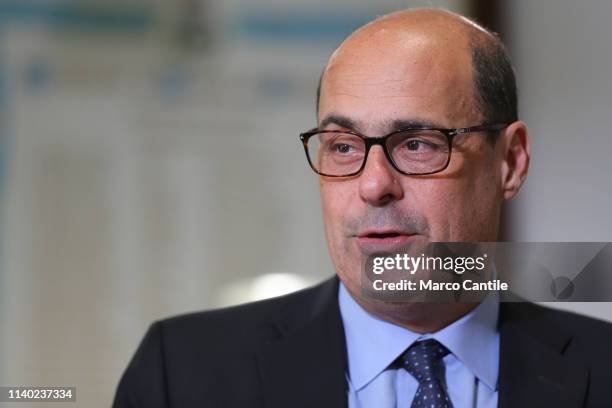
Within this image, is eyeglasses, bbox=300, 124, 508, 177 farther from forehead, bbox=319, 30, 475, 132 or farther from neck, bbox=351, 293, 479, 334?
neck, bbox=351, 293, 479, 334

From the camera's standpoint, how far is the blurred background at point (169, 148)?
1516 mm

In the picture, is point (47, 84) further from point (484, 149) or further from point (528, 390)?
point (528, 390)

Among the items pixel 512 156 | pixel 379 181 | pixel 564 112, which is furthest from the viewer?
pixel 564 112

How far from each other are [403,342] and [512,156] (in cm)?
26

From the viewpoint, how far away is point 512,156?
0.93 meters

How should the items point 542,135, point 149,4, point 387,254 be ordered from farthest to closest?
point 149,4 → point 542,135 → point 387,254

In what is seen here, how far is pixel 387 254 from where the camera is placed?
31.5 inches

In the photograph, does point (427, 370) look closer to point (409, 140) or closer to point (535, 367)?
point (535, 367)

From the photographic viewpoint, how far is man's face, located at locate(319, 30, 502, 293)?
80cm

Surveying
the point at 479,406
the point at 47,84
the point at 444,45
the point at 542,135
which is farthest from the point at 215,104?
the point at 479,406

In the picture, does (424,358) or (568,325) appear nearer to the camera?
(424,358)

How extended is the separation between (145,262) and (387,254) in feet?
2.82

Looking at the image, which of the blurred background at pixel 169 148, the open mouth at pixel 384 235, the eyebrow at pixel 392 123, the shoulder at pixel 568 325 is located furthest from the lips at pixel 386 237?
the blurred background at pixel 169 148

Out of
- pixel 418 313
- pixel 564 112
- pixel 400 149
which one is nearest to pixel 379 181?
pixel 400 149
